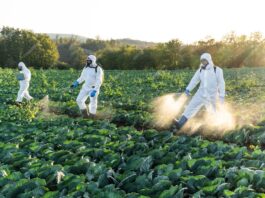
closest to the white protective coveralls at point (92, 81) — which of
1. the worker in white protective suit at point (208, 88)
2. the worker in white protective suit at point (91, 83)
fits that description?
the worker in white protective suit at point (91, 83)

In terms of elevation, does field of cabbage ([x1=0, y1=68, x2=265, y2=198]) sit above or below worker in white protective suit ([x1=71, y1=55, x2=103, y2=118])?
below

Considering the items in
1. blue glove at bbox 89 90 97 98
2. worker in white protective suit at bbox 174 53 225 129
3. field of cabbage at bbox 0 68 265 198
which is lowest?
field of cabbage at bbox 0 68 265 198

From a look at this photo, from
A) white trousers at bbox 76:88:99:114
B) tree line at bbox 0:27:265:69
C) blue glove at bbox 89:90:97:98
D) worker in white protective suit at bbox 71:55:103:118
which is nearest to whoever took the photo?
A: blue glove at bbox 89:90:97:98

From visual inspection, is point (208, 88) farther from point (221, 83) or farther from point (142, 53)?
point (142, 53)

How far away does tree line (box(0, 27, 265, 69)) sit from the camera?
178ft

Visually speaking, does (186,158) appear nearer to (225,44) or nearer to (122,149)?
(122,149)

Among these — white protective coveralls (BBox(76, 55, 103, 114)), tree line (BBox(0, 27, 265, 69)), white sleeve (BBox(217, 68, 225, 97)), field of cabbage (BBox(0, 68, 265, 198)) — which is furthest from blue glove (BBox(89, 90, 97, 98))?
tree line (BBox(0, 27, 265, 69))

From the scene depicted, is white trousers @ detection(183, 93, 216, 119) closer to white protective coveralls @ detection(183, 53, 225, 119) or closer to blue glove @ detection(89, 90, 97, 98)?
white protective coveralls @ detection(183, 53, 225, 119)

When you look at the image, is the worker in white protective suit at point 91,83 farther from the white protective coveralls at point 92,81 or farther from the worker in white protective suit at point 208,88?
the worker in white protective suit at point 208,88

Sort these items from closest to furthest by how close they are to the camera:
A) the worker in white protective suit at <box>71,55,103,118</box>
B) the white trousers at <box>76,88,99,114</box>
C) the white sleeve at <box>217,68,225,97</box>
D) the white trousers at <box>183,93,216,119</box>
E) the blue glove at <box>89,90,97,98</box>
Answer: the white sleeve at <box>217,68,225,97</box>, the white trousers at <box>183,93,216,119</box>, the blue glove at <box>89,90,97,98</box>, the worker in white protective suit at <box>71,55,103,118</box>, the white trousers at <box>76,88,99,114</box>

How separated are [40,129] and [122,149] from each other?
2638mm

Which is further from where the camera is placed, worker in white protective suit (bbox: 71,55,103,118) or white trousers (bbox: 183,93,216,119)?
worker in white protective suit (bbox: 71,55,103,118)

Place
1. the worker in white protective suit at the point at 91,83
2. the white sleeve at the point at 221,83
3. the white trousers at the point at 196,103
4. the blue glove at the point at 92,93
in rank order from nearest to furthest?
1. the white sleeve at the point at 221,83
2. the white trousers at the point at 196,103
3. the blue glove at the point at 92,93
4. the worker in white protective suit at the point at 91,83

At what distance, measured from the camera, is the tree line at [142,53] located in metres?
54.3
